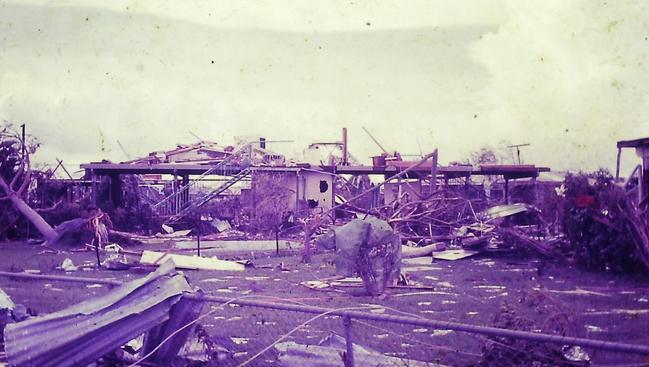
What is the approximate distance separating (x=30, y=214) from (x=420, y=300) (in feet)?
59.0

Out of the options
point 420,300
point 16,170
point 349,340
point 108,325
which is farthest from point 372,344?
point 16,170

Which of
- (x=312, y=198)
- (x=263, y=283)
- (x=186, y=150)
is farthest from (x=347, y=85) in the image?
(x=263, y=283)

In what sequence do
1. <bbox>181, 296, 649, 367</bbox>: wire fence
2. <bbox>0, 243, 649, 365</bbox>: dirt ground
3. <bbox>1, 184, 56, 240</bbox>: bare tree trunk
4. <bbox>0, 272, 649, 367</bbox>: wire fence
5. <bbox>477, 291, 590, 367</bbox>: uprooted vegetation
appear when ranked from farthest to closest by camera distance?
1. <bbox>1, 184, 56, 240</bbox>: bare tree trunk
2. <bbox>0, 243, 649, 365</bbox>: dirt ground
3. <bbox>477, 291, 590, 367</bbox>: uprooted vegetation
4. <bbox>0, 272, 649, 367</bbox>: wire fence
5. <bbox>181, 296, 649, 367</bbox>: wire fence

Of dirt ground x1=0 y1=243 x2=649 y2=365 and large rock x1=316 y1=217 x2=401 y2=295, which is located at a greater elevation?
large rock x1=316 y1=217 x2=401 y2=295

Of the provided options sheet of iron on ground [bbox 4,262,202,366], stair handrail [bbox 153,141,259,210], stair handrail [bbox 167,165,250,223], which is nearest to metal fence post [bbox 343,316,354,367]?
sheet of iron on ground [bbox 4,262,202,366]

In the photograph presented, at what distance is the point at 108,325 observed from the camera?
463 cm

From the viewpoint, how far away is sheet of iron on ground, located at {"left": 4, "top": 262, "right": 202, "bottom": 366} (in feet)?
14.8

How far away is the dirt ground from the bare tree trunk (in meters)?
5.03

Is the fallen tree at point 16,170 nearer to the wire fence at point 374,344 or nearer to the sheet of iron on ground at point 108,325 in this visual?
the wire fence at point 374,344

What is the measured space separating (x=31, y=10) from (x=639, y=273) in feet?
55.4

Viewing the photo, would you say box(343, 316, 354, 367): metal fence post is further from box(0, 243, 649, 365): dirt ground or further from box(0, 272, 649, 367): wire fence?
box(0, 243, 649, 365): dirt ground

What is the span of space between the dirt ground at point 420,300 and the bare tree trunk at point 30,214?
5.03m

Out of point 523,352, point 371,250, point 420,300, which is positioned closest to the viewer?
point 523,352

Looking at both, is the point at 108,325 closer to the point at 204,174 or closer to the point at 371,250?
the point at 371,250
